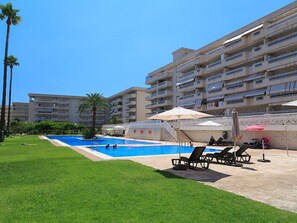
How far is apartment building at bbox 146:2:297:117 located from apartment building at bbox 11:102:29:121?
3106 inches

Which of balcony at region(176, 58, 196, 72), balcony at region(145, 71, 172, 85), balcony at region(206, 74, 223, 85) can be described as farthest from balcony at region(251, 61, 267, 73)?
balcony at region(145, 71, 172, 85)

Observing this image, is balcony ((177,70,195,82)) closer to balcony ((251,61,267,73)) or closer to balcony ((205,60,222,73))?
balcony ((205,60,222,73))

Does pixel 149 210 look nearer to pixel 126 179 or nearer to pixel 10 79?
pixel 126 179

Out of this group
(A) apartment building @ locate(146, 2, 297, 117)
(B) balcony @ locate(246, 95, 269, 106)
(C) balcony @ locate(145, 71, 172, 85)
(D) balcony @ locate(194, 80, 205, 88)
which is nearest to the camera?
(A) apartment building @ locate(146, 2, 297, 117)

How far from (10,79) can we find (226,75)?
4384 cm

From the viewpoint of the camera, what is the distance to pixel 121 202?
572 centimetres

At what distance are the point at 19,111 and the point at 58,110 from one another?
20805mm

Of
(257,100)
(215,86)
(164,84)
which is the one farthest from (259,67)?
(164,84)

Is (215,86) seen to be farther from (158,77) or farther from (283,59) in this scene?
(158,77)

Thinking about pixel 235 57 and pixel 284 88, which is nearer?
pixel 284 88

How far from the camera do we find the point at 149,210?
17.0ft

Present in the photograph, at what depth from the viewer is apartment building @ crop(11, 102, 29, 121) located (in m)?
106

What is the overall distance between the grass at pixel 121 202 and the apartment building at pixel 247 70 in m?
28.3

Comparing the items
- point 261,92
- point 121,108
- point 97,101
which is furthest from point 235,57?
point 121,108
